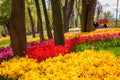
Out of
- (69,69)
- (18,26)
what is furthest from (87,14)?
(69,69)

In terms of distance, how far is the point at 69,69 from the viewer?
981 cm

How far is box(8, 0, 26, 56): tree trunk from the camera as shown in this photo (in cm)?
1357

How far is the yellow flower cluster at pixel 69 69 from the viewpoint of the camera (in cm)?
902

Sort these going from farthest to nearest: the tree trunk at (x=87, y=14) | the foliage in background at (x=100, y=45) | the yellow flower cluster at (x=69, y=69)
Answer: the tree trunk at (x=87, y=14), the foliage in background at (x=100, y=45), the yellow flower cluster at (x=69, y=69)

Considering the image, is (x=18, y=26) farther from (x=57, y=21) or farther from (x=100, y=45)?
(x=100, y=45)

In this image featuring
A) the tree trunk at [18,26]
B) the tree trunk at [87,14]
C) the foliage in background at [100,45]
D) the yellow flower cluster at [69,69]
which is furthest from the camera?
the tree trunk at [87,14]

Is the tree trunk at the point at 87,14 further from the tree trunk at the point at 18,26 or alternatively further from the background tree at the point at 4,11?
the tree trunk at the point at 18,26

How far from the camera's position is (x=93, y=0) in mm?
28547

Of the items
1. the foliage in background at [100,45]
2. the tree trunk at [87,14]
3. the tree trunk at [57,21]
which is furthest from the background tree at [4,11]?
the tree trunk at [87,14]

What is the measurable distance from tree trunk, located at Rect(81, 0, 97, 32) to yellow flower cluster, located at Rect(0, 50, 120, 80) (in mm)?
16862

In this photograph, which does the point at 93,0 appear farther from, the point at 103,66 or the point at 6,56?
the point at 103,66

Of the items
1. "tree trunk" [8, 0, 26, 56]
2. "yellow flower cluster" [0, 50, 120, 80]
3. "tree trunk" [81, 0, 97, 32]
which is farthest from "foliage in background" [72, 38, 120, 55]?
"tree trunk" [81, 0, 97, 32]

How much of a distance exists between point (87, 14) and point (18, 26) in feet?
51.9

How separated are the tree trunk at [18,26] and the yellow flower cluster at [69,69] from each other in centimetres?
177
